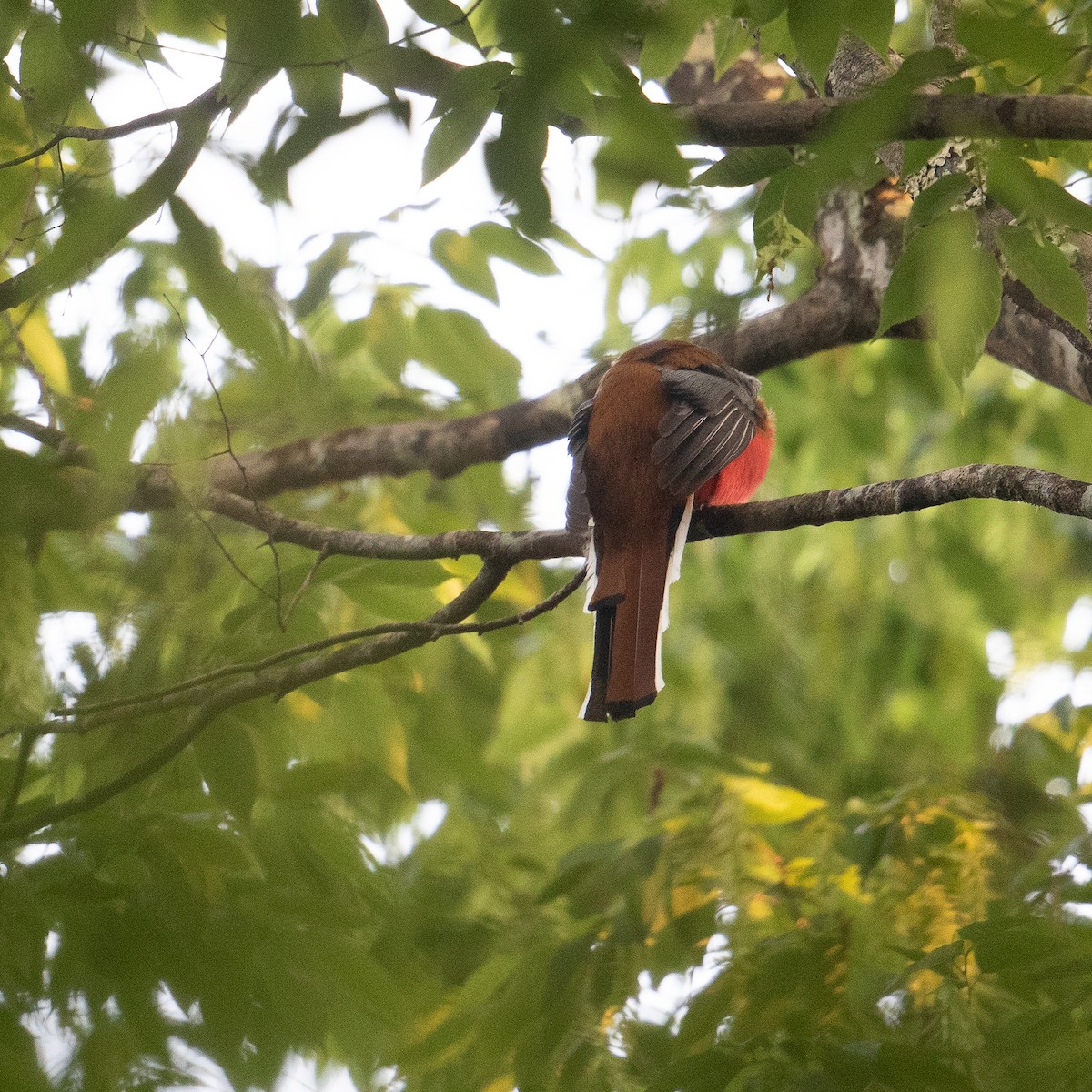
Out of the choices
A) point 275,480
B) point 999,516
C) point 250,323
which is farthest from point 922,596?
point 250,323

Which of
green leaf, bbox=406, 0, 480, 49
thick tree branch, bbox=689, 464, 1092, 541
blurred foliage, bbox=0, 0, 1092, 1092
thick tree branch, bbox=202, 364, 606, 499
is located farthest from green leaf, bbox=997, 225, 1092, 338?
thick tree branch, bbox=202, 364, 606, 499

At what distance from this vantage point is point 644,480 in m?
3.30

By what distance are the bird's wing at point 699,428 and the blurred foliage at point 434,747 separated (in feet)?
0.62

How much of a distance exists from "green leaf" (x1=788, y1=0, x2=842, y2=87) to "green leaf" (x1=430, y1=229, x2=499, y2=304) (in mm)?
2016

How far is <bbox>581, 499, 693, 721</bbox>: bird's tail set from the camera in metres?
2.91

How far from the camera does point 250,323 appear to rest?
1535 mm

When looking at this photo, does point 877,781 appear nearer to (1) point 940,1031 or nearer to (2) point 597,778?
(2) point 597,778

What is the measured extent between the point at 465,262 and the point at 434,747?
1.49 metres

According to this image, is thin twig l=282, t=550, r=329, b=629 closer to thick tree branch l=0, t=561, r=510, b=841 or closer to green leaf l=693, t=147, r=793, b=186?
thick tree branch l=0, t=561, r=510, b=841

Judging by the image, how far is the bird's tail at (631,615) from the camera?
2.91m

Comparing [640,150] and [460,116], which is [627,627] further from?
[640,150]

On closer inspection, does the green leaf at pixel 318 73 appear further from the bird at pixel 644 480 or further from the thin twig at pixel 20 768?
the bird at pixel 644 480

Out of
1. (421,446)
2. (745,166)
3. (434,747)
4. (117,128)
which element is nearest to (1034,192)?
(745,166)

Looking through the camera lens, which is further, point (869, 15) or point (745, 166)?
point (745, 166)
